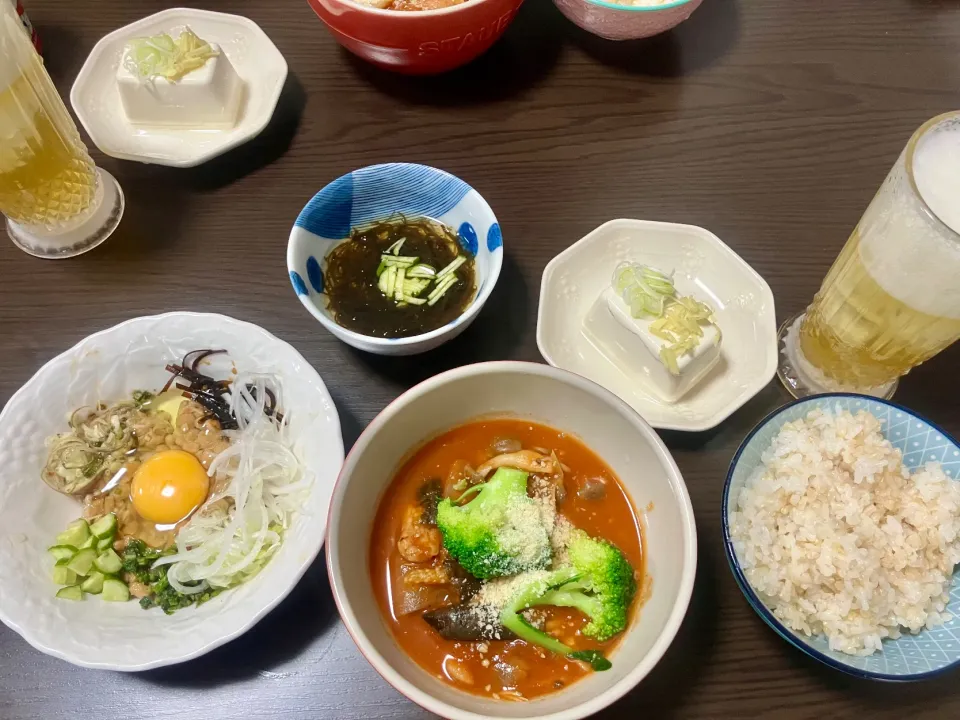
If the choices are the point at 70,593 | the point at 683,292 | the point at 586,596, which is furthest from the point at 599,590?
the point at 70,593

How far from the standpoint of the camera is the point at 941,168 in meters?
1.32

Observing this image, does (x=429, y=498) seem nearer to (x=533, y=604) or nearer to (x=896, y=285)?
(x=533, y=604)

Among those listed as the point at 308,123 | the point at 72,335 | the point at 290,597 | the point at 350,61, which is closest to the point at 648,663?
the point at 290,597

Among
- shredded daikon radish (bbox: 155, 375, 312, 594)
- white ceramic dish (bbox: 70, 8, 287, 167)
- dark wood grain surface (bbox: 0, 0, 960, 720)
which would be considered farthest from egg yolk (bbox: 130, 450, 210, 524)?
white ceramic dish (bbox: 70, 8, 287, 167)

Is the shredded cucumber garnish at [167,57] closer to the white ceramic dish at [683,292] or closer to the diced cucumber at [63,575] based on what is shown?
the white ceramic dish at [683,292]

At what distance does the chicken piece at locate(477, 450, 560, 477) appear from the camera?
1.40m

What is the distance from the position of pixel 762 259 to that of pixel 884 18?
116 centimetres

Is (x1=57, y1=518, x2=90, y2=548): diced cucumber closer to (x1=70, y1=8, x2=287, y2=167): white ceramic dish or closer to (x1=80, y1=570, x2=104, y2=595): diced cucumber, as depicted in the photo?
(x1=80, y1=570, x2=104, y2=595): diced cucumber

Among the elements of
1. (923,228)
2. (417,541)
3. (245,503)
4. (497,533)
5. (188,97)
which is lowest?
(245,503)

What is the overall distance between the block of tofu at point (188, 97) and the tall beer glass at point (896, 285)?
5.83ft

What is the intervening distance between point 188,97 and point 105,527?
1.24 m

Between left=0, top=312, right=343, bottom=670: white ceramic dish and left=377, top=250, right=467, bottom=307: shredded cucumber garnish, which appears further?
left=377, top=250, right=467, bottom=307: shredded cucumber garnish

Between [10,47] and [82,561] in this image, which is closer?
[82,561]

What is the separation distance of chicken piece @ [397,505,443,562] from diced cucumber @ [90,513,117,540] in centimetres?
70
